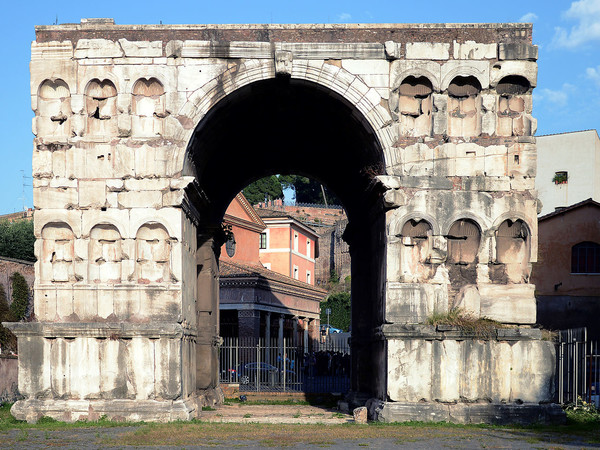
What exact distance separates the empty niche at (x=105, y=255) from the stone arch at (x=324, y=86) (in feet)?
6.24

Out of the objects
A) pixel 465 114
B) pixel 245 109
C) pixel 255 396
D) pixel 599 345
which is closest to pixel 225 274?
pixel 255 396

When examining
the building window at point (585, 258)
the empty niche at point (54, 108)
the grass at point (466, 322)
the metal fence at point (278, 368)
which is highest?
the empty niche at point (54, 108)

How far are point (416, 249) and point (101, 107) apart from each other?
265 inches

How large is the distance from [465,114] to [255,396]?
11.9 metres

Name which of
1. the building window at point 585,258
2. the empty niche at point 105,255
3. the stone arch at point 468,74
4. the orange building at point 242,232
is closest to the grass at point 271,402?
the empty niche at point 105,255

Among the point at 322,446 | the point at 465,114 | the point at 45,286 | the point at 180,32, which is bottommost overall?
the point at 322,446

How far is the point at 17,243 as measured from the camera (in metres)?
44.2

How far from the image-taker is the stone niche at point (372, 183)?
578 inches

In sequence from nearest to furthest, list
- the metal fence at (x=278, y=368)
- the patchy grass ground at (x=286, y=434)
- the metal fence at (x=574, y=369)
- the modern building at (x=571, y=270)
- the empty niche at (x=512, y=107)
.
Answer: the patchy grass ground at (x=286, y=434), the empty niche at (x=512, y=107), the metal fence at (x=574, y=369), the metal fence at (x=278, y=368), the modern building at (x=571, y=270)

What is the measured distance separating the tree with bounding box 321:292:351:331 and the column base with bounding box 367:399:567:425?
171 ft

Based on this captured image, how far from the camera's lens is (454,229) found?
15359mm

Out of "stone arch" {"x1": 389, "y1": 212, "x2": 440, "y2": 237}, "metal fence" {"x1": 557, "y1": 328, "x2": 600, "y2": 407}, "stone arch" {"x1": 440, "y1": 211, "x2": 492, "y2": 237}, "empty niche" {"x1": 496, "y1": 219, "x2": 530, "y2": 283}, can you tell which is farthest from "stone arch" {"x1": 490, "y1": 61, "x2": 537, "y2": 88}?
"metal fence" {"x1": 557, "y1": 328, "x2": 600, "y2": 407}

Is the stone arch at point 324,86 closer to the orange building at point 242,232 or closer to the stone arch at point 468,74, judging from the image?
the stone arch at point 468,74

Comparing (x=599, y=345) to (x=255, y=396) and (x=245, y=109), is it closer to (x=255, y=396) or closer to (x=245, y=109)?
(x=255, y=396)
